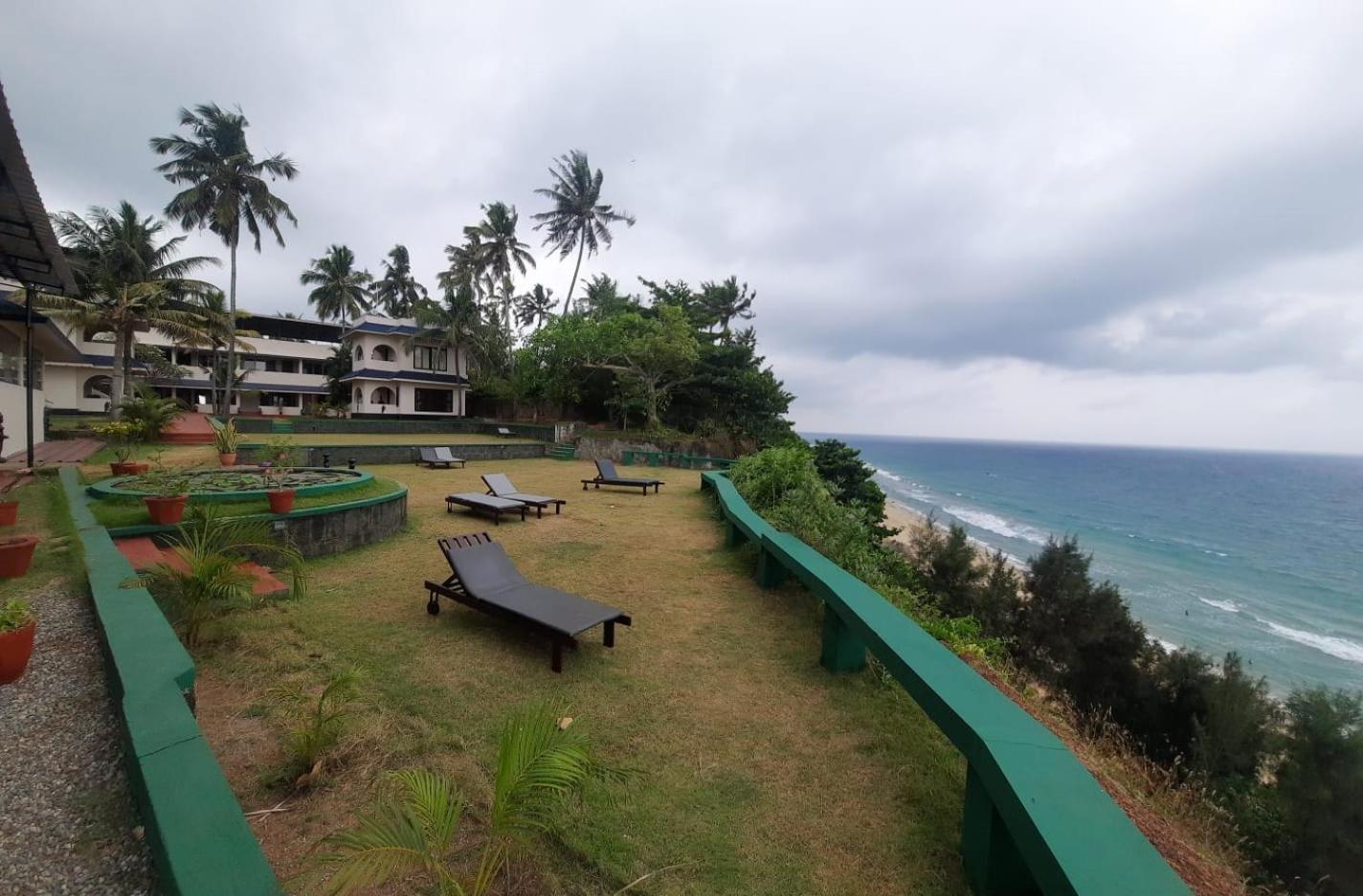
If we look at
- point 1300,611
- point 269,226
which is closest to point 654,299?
point 269,226

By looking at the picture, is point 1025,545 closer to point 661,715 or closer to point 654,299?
point 654,299

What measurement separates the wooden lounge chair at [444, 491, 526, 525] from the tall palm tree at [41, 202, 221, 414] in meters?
17.8

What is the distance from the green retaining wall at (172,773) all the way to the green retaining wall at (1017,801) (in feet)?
8.20

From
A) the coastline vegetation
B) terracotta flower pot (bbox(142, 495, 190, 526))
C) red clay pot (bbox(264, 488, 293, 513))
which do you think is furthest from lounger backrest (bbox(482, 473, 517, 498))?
terracotta flower pot (bbox(142, 495, 190, 526))

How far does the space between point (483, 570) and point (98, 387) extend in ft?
131

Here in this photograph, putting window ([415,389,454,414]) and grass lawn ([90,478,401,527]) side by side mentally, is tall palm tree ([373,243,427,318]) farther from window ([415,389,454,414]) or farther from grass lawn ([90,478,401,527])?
grass lawn ([90,478,401,527])

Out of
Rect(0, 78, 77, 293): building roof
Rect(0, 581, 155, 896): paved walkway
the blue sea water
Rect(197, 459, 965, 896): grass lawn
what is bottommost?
the blue sea water

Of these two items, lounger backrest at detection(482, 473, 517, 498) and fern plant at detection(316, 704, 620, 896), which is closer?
fern plant at detection(316, 704, 620, 896)

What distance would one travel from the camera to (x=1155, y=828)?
9.19 ft

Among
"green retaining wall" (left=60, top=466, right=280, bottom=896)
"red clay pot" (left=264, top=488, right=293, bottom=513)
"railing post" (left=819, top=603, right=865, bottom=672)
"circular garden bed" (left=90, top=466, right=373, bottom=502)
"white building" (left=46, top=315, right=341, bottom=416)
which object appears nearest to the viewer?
"green retaining wall" (left=60, top=466, right=280, bottom=896)

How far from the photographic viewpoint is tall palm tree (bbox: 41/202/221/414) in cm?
1923

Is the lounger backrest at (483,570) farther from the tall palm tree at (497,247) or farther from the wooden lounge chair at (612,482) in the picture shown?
the tall palm tree at (497,247)

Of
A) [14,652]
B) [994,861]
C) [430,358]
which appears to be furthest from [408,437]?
[994,861]

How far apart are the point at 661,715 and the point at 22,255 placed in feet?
30.0
